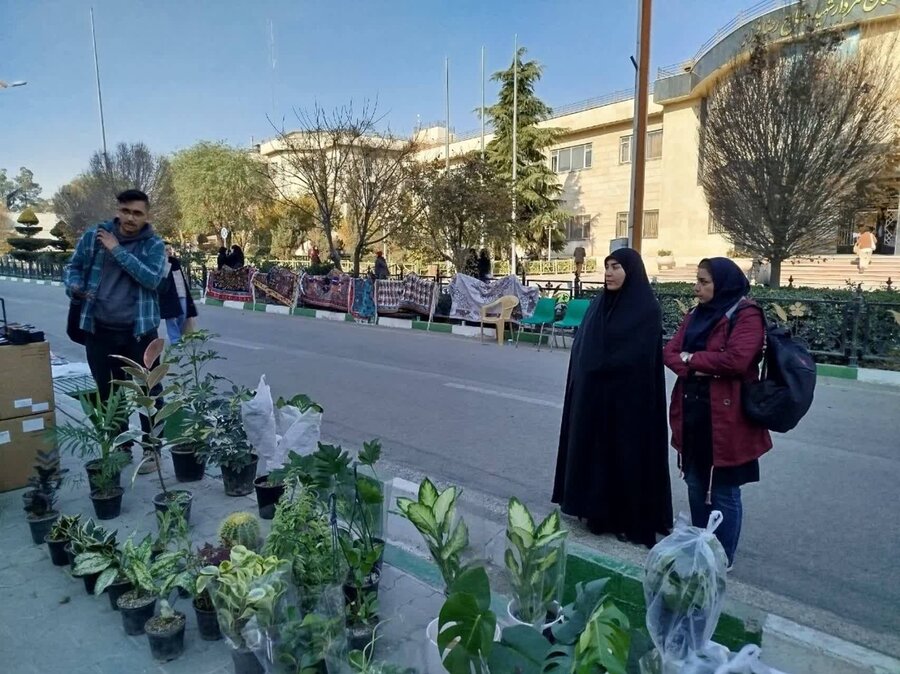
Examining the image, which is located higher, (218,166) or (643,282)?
(218,166)

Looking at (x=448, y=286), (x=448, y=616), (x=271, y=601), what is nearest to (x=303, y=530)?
(x=271, y=601)

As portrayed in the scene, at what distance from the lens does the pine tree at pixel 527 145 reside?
1209 inches

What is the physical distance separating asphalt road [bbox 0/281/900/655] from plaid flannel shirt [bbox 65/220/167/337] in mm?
2142

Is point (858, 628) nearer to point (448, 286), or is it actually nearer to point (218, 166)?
point (448, 286)

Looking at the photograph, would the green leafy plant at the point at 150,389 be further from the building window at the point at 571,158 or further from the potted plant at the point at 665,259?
the building window at the point at 571,158

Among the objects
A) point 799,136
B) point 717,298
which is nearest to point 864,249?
point 799,136

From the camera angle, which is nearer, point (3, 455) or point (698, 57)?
point (3, 455)

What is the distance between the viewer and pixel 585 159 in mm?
34188

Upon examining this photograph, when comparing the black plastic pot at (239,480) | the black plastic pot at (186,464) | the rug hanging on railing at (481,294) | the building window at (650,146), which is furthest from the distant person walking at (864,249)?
the black plastic pot at (186,464)

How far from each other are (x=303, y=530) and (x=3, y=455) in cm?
260

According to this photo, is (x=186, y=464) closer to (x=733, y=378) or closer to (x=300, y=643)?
(x=300, y=643)

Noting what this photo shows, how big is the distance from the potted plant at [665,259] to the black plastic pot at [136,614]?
2830 cm

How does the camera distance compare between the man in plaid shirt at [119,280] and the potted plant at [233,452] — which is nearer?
the potted plant at [233,452]

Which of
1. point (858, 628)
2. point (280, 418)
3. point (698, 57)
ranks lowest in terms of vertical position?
point (858, 628)
